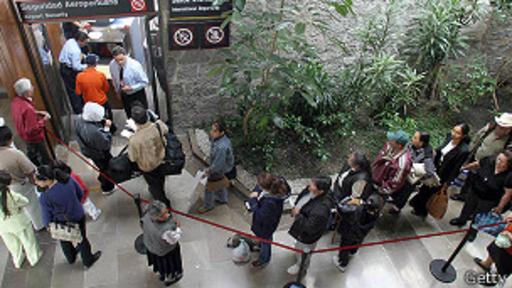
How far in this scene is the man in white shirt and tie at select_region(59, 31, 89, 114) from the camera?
6.36 m

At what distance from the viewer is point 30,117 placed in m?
5.13

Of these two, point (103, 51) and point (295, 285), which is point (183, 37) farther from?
point (295, 285)

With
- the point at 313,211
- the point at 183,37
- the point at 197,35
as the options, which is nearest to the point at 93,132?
the point at 183,37

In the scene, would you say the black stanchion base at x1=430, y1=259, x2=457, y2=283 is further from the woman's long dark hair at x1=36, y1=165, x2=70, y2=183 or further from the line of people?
the woman's long dark hair at x1=36, y1=165, x2=70, y2=183

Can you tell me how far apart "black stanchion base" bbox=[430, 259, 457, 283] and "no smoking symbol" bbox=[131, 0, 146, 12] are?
480 cm

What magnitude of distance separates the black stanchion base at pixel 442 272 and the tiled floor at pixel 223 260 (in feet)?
0.22

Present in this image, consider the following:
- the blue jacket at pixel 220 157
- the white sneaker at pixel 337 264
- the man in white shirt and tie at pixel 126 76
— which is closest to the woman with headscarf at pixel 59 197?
the blue jacket at pixel 220 157

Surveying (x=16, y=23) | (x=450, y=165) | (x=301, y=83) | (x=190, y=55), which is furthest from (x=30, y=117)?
(x=450, y=165)

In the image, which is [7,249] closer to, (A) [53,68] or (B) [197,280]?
(B) [197,280]

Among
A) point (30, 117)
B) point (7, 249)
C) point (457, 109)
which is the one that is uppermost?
point (30, 117)

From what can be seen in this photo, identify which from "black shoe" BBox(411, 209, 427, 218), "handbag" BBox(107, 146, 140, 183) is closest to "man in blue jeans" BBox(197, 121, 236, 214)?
"handbag" BBox(107, 146, 140, 183)

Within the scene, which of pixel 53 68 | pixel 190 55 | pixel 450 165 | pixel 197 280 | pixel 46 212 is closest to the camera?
pixel 46 212

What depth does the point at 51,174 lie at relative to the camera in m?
3.91

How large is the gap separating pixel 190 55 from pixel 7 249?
3.42m
